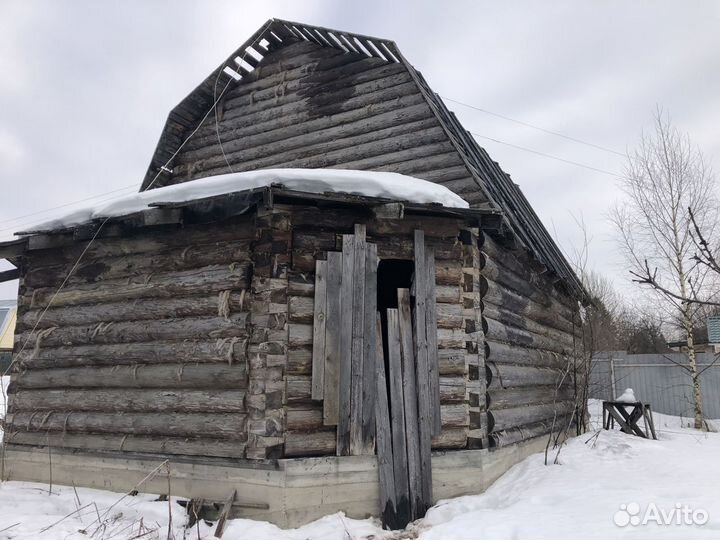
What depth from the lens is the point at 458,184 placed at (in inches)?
316

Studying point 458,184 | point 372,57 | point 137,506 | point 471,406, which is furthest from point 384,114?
point 137,506

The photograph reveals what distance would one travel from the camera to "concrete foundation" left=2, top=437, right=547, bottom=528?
5520mm

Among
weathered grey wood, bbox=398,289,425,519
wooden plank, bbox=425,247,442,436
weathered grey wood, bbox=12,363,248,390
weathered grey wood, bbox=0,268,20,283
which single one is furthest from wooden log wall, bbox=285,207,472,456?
weathered grey wood, bbox=0,268,20,283

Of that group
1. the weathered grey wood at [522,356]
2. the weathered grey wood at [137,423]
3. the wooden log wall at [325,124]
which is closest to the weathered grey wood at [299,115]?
the wooden log wall at [325,124]

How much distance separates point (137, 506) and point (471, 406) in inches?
157

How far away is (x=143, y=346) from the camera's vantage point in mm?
6629

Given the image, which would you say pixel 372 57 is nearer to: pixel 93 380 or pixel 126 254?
pixel 126 254

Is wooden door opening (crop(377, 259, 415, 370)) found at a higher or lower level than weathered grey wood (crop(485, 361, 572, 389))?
higher

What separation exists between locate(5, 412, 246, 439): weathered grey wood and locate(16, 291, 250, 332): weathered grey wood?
1.20 metres

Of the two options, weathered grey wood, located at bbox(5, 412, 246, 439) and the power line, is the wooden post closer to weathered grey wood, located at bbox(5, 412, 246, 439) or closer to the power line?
weathered grey wood, located at bbox(5, 412, 246, 439)

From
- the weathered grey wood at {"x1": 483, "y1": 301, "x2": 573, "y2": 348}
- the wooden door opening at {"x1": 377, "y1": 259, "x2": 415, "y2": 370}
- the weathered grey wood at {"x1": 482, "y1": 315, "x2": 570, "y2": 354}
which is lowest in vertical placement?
the weathered grey wood at {"x1": 482, "y1": 315, "x2": 570, "y2": 354}

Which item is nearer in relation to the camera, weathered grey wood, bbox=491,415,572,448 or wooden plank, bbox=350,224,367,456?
wooden plank, bbox=350,224,367,456

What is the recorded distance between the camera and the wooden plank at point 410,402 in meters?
5.97

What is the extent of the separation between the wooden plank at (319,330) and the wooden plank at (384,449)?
67 cm
